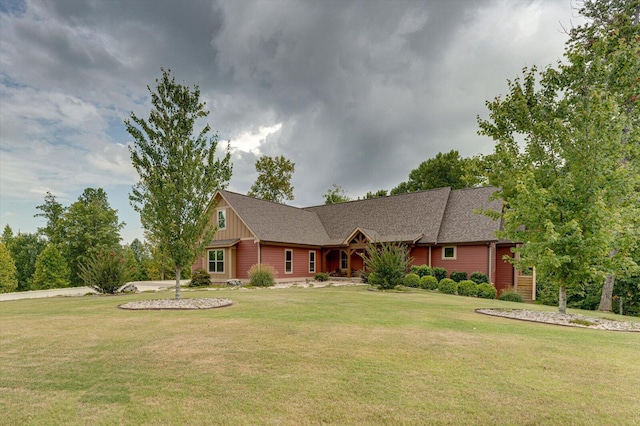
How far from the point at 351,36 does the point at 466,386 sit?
1639cm

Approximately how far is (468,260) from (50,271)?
38.2 metres

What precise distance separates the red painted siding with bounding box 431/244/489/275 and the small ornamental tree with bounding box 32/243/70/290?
35605mm

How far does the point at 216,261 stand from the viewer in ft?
83.3

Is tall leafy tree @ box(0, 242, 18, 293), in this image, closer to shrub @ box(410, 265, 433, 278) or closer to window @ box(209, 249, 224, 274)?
window @ box(209, 249, 224, 274)

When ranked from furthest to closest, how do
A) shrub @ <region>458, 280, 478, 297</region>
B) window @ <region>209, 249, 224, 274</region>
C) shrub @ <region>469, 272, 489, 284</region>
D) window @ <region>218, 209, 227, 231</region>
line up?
window @ <region>218, 209, 227, 231</region>, window @ <region>209, 249, 224, 274</region>, shrub @ <region>469, 272, 489, 284</region>, shrub @ <region>458, 280, 478, 297</region>

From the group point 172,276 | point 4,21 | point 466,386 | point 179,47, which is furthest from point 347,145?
point 172,276

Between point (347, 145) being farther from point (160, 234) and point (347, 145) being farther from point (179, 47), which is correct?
point (160, 234)

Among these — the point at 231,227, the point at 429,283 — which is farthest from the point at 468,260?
the point at 231,227

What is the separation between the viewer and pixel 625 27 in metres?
15.8

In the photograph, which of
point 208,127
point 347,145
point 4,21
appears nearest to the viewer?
point 4,21

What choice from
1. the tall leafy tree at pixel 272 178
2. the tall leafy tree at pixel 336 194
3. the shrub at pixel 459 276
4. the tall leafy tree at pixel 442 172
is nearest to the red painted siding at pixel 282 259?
the shrub at pixel 459 276

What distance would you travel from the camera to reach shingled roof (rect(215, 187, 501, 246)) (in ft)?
77.8

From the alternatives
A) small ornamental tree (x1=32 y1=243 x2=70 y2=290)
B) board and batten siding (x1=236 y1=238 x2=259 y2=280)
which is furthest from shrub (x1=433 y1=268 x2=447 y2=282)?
small ornamental tree (x1=32 y1=243 x2=70 y2=290)

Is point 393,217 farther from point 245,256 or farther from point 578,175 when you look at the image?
point 578,175
